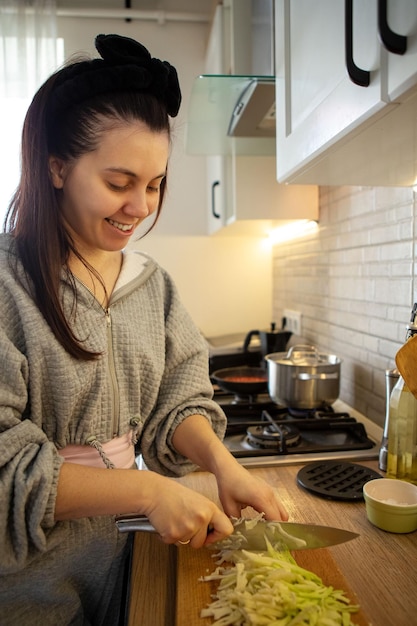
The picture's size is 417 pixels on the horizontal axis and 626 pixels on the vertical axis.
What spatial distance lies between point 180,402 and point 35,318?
312mm

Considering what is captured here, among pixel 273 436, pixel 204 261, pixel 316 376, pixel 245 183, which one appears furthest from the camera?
pixel 204 261

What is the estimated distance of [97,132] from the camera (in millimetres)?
746

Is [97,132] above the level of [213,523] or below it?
above

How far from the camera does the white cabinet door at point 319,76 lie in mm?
630

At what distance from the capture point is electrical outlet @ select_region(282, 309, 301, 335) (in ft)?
6.52

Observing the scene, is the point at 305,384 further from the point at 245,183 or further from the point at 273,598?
the point at 245,183

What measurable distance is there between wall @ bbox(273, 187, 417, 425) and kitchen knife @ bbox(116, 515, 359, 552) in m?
0.58

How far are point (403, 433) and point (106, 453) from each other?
0.52m

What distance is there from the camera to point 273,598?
0.59 meters

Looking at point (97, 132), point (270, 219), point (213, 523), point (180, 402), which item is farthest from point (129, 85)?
point (270, 219)

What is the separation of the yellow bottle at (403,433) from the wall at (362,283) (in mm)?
279

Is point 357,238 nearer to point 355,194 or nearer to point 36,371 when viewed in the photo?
point 355,194

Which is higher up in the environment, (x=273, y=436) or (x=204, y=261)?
(x=204, y=261)

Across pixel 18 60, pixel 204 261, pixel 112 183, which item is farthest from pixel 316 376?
pixel 18 60
